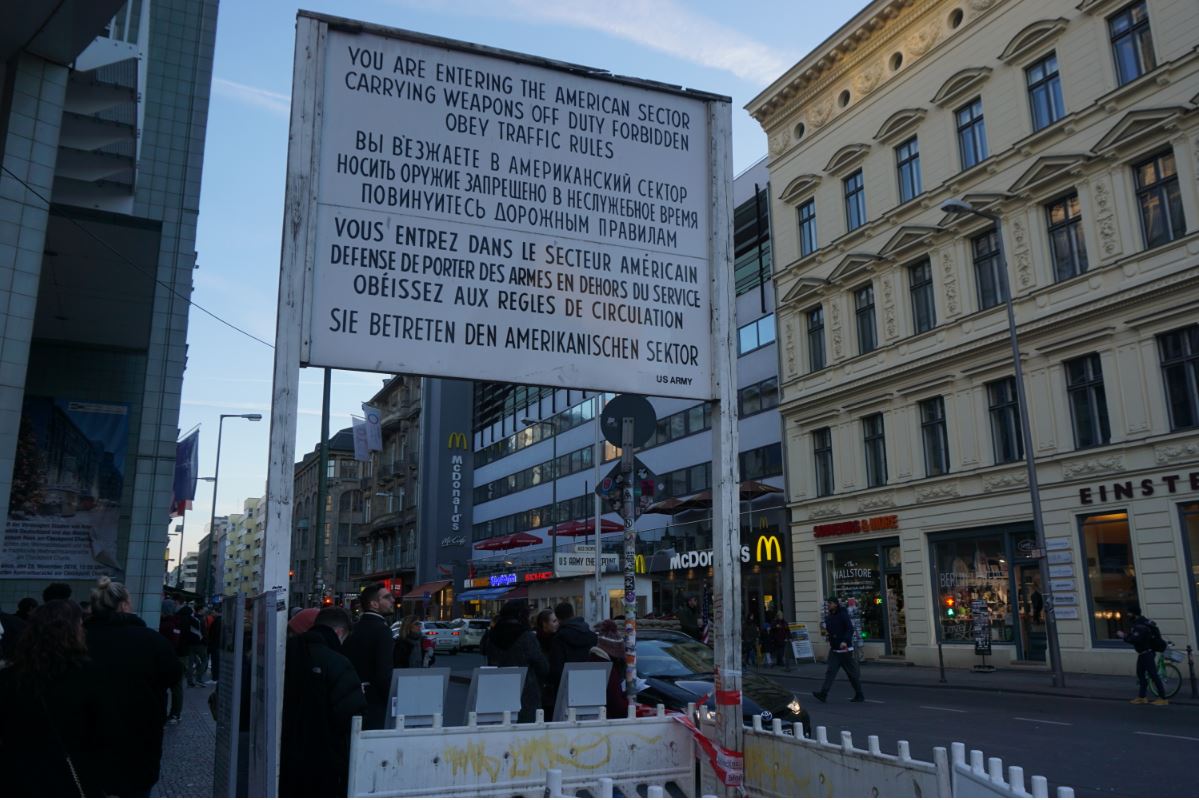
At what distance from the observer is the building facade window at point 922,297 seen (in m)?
28.0

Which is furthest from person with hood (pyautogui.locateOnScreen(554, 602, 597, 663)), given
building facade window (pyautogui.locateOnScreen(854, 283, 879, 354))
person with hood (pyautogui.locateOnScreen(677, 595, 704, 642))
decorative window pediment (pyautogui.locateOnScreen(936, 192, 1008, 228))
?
building facade window (pyautogui.locateOnScreen(854, 283, 879, 354))

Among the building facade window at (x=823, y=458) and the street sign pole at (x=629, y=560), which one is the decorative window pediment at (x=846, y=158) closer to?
the building facade window at (x=823, y=458)

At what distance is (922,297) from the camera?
28.4m

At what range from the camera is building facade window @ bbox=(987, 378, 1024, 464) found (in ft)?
81.2

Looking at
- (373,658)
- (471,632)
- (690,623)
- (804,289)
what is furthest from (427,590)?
(373,658)

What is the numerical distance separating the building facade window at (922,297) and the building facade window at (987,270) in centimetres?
172

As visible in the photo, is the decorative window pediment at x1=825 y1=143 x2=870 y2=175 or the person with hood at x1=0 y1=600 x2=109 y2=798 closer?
the person with hood at x1=0 y1=600 x2=109 y2=798

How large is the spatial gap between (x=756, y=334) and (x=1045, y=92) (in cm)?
1458

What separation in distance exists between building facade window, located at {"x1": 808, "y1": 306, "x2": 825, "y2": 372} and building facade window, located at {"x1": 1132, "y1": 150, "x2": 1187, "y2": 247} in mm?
11867

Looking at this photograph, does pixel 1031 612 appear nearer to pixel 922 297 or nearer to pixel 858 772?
pixel 922 297

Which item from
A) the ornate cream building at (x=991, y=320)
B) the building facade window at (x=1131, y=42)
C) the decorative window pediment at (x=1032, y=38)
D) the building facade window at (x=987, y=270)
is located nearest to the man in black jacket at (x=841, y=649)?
the ornate cream building at (x=991, y=320)

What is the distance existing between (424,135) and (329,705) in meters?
3.50

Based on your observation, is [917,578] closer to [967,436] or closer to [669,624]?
[967,436]

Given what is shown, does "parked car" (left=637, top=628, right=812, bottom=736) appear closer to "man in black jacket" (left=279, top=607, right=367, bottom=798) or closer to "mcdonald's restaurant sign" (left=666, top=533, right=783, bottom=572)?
"man in black jacket" (left=279, top=607, right=367, bottom=798)
